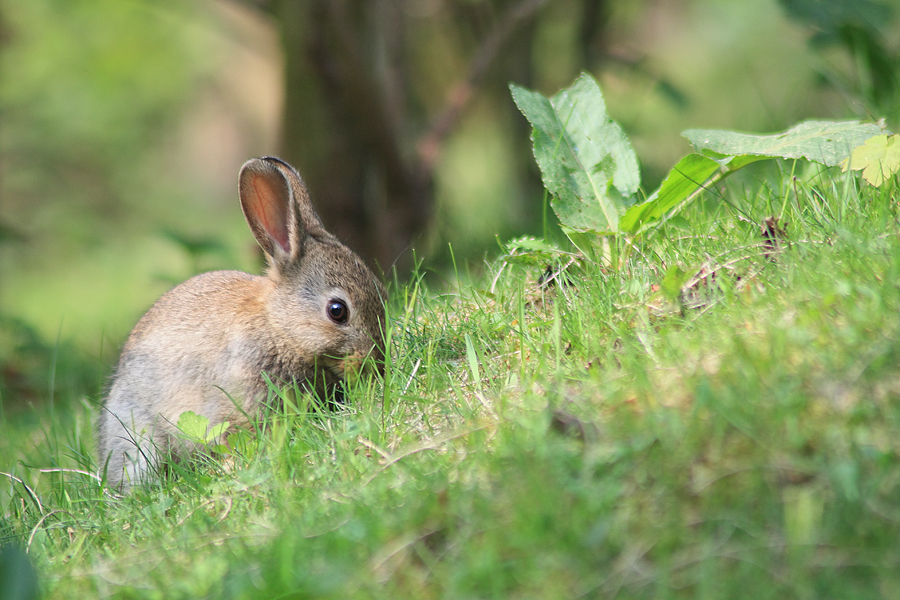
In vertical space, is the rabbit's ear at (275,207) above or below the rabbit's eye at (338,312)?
above

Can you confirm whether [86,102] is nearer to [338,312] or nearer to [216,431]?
[338,312]

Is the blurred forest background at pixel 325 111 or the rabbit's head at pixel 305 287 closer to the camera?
the rabbit's head at pixel 305 287

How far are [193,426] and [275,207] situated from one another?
133 cm

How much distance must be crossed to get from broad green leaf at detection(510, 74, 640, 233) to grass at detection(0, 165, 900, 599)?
38cm

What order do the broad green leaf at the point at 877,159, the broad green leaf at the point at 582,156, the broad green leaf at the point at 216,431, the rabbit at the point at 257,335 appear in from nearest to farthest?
1. the broad green leaf at the point at 877,159
2. the broad green leaf at the point at 216,431
3. the broad green leaf at the point at 582,156
4. the rabbit at the point at 257,335

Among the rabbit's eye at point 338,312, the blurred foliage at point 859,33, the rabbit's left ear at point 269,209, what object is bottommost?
the rabbit's eye at point 338,312

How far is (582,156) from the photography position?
390cm

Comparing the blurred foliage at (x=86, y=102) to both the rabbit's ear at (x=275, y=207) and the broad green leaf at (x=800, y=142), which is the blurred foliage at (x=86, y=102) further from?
the broad green leaf at (x=800, y=142)

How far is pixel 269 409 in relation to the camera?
347 cm

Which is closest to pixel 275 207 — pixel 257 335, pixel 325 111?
pixel 257 335

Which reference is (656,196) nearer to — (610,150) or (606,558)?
(610,150)

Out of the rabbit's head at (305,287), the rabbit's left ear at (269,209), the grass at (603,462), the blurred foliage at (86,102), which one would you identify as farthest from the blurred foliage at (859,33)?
the blurred foliage at (86,102)

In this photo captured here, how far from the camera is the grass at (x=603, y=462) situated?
6.26 feet

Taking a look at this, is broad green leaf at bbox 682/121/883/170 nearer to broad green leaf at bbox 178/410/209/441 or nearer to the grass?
the grass
